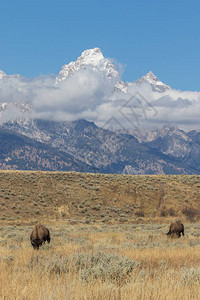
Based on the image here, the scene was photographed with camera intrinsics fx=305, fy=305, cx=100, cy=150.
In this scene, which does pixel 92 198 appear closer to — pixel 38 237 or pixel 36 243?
pixel 38 237

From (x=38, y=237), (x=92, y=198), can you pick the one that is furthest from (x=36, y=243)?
(x=92, y=198)

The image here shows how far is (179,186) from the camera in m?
49.1

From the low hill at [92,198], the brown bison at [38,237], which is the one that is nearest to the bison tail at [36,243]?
the brown bison at [38,237]

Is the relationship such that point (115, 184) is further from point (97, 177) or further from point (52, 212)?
point (52, 212)

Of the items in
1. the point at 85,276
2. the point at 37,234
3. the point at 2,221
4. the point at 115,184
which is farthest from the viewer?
the point at 115,184

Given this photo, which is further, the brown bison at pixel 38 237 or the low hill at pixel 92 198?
the low hill at pixel 92 198

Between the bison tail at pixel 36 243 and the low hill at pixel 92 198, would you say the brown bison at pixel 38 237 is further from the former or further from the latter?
the low hill at pixel 92 198

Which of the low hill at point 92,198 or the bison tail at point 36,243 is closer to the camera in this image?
the bison tail at point 36,243

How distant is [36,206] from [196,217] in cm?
2012

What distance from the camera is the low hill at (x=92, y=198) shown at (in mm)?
37609

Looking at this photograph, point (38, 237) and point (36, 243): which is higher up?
point (38, 237)

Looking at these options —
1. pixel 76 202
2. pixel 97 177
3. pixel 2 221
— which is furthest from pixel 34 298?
pixel 97 177

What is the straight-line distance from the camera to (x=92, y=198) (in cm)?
4347

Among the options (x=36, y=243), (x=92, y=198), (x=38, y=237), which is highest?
(x=38, y=237)
